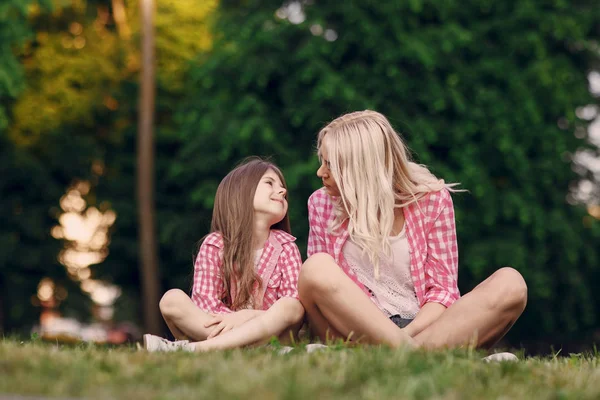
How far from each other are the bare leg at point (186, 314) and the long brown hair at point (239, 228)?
46 centimetres

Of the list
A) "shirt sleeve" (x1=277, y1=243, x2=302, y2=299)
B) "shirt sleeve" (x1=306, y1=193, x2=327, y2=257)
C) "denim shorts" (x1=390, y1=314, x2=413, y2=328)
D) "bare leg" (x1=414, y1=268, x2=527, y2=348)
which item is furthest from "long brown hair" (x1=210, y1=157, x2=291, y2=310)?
"bare leg" (x1=414, y1=268, x2=527, y2=348)

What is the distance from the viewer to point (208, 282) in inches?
201

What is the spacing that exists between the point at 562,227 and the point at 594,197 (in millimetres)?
1713

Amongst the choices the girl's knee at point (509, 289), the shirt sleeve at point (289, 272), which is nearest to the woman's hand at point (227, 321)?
the shirt sleeve at point (289, 272)

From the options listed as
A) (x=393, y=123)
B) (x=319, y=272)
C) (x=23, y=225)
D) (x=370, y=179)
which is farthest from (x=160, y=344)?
(x=23, y=225)

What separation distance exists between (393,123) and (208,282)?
28.7ft

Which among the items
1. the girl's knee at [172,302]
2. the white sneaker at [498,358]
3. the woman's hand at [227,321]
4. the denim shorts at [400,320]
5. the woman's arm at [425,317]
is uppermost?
the girl's knee at [172,302]

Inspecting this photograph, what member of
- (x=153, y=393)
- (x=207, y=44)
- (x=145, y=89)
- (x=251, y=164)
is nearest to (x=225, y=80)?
(x=145, y=89)

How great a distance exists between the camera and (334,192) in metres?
5.21

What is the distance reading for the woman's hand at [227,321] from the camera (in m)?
4.59

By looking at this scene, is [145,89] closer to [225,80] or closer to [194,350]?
[225,80]

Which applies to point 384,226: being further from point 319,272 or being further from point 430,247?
point 319,272

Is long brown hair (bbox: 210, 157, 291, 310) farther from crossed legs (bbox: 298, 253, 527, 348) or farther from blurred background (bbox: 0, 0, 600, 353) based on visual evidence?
blurred background (bbox: 0, 0, 600, 353)

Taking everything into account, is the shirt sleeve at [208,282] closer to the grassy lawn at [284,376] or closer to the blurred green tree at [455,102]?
the grassy lawn at [284,376]
